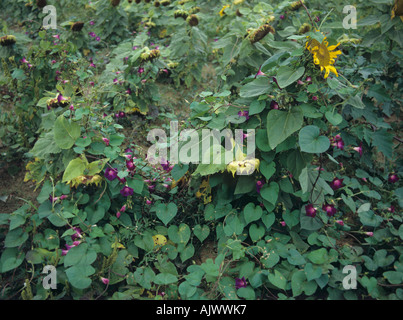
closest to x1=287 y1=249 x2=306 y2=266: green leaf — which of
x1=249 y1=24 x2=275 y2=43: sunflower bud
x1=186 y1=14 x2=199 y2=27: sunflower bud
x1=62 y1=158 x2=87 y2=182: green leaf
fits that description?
x1=62 y1=158 x2=87 y2=182: green leaf

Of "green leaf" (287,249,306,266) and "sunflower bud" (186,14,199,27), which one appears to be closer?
"green leaf" (287,249,306,266)

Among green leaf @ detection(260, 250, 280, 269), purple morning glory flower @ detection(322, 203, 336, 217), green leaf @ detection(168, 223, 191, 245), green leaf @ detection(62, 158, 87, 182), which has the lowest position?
green leaf @ detection(168, 223, 191, 245)

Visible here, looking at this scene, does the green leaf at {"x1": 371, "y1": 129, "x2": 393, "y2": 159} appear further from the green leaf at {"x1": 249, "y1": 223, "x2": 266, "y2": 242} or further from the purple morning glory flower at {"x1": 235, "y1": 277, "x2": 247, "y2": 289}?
the purple morning glory flower at {"x1": 235, "y1": 277, "x2": 247, "y2": 289}

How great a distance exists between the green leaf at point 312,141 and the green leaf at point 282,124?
0.05 meters

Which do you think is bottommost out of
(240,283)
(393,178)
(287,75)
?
(393,178)

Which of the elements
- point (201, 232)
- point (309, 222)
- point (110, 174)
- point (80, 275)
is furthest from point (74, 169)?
point (309, 222)

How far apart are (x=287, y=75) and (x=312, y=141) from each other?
1.22 feet

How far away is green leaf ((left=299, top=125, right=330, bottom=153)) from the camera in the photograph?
1.82 meters

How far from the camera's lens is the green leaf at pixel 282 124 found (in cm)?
188

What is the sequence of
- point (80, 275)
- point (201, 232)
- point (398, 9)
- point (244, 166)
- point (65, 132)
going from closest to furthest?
1. point (80, 275)
2. point (244, 166)
3. point (65, 132)
4. point (201, 232)
5. point (398, 9)

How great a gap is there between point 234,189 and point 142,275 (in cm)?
74

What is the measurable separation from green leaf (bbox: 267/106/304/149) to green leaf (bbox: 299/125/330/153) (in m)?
0.05

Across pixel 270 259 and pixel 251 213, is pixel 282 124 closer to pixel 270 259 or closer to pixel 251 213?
pixel 251 213

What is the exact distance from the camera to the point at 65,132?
2.05 meters
